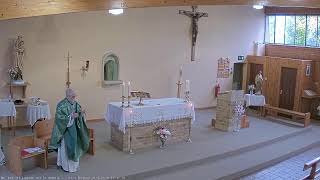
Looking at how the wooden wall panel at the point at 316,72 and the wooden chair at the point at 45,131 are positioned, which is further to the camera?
the wooden wall panel at the point at 316,72

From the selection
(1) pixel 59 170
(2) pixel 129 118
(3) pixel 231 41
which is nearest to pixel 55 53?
(2) pixel 129 118

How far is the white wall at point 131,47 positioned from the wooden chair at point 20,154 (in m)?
2.76

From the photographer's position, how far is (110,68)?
11164mm

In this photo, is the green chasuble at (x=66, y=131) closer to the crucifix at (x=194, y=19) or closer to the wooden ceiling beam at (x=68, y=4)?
the wooden ceiling beam at (x=68, y=4)

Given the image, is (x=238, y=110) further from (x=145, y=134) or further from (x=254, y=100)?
(x=145, y=134)

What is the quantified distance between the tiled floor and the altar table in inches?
75.7

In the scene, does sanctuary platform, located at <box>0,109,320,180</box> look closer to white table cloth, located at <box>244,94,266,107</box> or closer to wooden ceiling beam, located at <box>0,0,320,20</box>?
white table cloth, located at <box>244,94,266,107</box>

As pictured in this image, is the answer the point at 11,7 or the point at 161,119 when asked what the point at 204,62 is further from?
the point at 11,7

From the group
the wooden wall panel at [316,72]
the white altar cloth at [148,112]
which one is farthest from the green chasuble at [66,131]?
the wooden wall panel at [316,72]

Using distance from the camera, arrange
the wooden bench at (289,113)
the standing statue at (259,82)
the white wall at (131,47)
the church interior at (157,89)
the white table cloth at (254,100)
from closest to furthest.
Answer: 1. the church interior at (157,89)
2. the white wall at (131,47)
3. the wooden bench at (289,113)
4. the white table cloth at (254,100)
5. the standing statue at (259,82)

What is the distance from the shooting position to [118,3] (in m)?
7.21

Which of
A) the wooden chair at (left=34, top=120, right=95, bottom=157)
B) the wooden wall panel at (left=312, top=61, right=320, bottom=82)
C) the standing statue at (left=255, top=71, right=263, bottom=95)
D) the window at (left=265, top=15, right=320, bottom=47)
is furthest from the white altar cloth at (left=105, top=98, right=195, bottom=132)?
the window at (left=265, top=15, right=320, bottom=47)

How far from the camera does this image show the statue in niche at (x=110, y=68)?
11.1m

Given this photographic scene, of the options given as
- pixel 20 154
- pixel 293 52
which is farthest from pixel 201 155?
pixel 293 52
